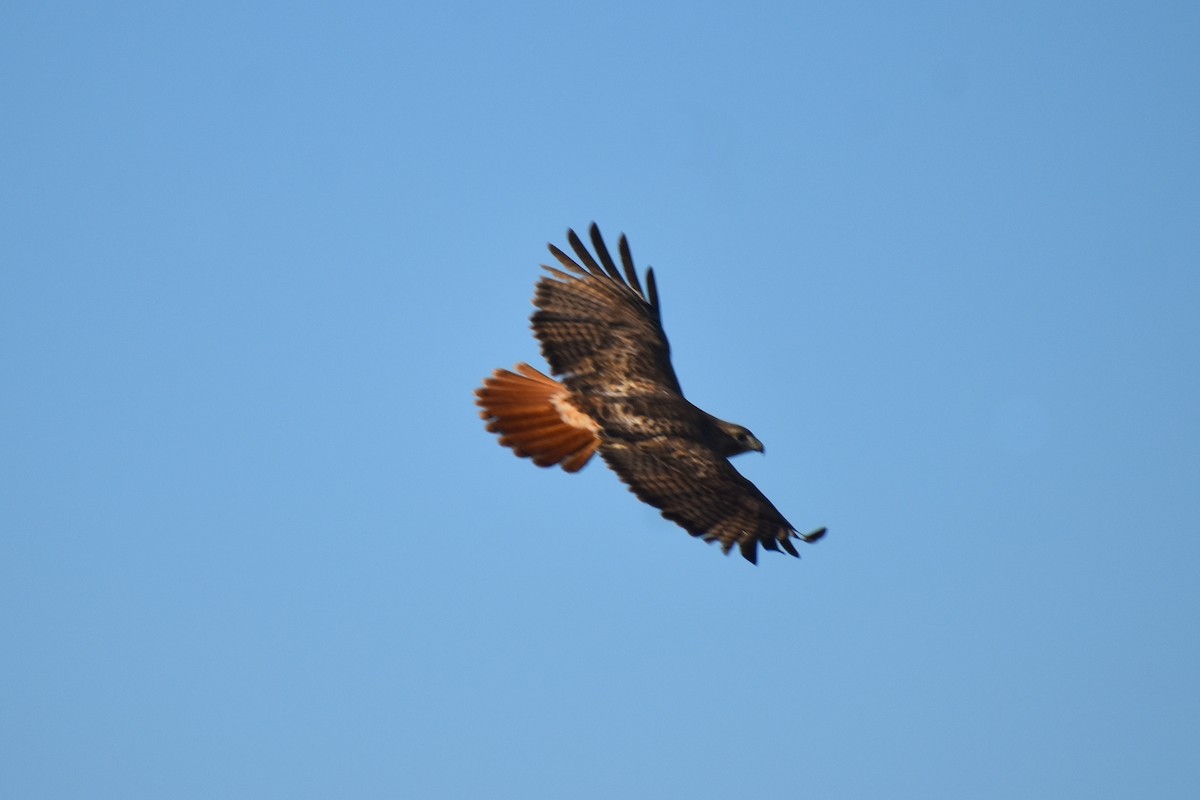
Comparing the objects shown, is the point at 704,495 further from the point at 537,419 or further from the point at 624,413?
the point at 537,419

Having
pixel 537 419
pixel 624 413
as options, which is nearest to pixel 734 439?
pixel 624 413

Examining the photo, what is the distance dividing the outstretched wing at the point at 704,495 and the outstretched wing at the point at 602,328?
31.7 inches

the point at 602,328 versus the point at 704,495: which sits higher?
the point at 602,328

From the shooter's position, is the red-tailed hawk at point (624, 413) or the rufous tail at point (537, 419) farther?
the rufous tail at point (537, 419)

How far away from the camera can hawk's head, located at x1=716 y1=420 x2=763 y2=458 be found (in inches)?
535

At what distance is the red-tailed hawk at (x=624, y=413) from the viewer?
12.6 m

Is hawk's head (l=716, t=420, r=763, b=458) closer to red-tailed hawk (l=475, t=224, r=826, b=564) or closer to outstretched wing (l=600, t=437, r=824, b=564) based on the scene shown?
red-tailed hawk (l=475, t=224, r=826, b=564)

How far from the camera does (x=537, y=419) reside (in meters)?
13.5

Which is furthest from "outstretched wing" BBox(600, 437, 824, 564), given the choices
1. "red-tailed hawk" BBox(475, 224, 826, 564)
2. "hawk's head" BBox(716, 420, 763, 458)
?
"hawk's head" BBox(716, 420, 763, 458)

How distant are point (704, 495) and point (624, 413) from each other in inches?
43.0

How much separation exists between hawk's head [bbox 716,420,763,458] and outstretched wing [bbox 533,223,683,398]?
514 millimetres

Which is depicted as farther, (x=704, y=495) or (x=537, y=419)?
(x=537, y=419)

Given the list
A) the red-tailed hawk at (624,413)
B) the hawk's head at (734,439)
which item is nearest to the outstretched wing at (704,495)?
the red-tailed hawk at (624,413)

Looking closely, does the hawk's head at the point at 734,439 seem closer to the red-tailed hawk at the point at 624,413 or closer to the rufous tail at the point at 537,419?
the red-tailed hawk at the point at 624,413
